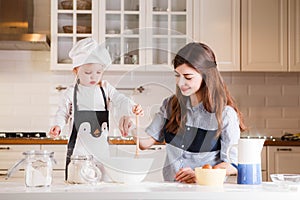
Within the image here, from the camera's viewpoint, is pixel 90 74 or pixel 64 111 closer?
pixel 90 74

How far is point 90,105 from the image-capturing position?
2.90 m

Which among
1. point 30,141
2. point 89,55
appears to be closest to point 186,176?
point 89,55

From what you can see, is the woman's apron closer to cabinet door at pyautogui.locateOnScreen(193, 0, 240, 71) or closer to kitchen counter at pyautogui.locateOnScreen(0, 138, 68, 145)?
kitchen counter at pyautogui.locateOnScreen(0, 138, 68, 145)

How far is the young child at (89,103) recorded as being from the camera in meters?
2.75

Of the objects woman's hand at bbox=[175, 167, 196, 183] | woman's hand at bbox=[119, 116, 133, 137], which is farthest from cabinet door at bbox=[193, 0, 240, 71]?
woman's hand at bbox=[175, 167, 196, 183]

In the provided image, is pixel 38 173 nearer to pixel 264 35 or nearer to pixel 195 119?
pixel 195 119

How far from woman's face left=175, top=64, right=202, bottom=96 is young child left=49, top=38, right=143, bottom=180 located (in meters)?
0.32

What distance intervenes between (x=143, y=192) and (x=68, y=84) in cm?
310

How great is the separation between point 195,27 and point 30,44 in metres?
1.34

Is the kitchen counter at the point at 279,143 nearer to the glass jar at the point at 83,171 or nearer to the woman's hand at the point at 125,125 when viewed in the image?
the woman's hand at the point at 125,125

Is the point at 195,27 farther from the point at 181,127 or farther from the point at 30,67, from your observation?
the point at 181,127

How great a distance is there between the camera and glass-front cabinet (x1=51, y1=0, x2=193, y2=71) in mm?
4715

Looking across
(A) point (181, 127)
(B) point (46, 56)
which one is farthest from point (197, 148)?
(B) point (46, 56)

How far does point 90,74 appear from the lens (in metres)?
2.76
